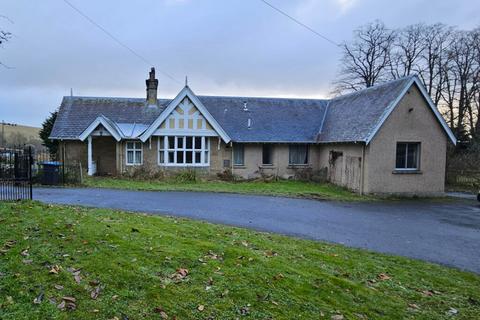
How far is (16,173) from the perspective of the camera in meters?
13.5

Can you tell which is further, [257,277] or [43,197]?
[43,197]

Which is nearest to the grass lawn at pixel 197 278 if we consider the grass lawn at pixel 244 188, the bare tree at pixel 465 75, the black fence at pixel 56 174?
the grass lawn at pixel 244 188

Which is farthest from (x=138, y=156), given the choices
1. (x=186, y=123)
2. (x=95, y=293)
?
(x=95, y=293)

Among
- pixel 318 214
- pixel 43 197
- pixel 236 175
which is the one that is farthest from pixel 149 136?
pixel 318 214

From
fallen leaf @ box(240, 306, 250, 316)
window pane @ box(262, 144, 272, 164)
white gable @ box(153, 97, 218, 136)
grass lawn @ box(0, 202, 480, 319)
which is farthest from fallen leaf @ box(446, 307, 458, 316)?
window pane @ box(262, 144, 272, 164)

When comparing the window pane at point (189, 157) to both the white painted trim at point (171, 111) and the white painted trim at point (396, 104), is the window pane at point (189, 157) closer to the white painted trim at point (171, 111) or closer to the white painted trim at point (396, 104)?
the white painted trim at point (171, 111)

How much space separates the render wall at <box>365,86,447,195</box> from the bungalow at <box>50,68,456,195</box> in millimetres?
55

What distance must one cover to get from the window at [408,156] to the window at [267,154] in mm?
8498

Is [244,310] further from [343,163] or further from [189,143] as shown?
[189,143]

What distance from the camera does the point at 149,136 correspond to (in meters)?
22.0

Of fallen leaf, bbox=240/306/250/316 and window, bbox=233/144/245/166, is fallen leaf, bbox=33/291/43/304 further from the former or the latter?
window, bbox=233/144/245/166

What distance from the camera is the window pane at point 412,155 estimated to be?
19484 millimetres

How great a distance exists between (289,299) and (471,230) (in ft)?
31.4

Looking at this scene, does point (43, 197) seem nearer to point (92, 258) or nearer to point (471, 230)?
point (92, 258)
